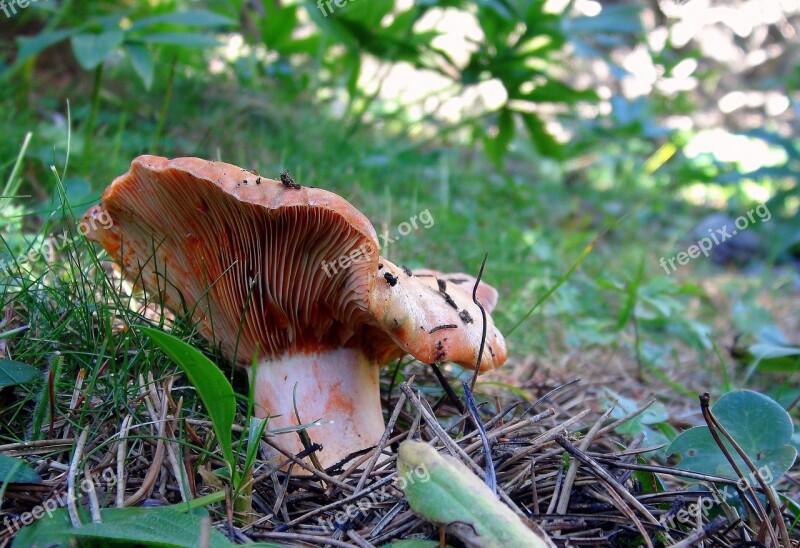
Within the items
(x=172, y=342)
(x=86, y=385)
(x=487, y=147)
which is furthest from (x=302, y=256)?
(x=487, y=147)

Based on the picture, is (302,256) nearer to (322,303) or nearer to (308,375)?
(322,303)

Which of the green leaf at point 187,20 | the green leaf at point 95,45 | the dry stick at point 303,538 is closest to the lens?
the dry stick at point 303,538

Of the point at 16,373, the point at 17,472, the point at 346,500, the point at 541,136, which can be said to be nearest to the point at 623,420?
the point at 346,500

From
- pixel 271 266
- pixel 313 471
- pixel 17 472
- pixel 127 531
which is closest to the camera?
pixel 127 531

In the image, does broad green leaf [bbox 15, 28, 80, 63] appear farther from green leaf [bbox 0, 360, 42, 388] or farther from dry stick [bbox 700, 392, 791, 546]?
dry stick [bbox 700, 392, 791, 546]

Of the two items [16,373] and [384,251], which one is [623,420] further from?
[16,373]

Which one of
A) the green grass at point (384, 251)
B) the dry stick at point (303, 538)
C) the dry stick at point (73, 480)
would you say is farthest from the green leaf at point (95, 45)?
the dry stick at point (303, 538)

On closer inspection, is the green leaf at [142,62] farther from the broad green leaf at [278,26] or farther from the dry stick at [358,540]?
the dry stick at [358,540]
